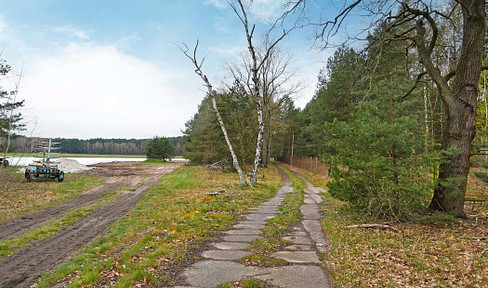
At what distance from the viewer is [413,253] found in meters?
5.07

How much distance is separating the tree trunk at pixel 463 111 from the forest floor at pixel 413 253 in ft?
2.12

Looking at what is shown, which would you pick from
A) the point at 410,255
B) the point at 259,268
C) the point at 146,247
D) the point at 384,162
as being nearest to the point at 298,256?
the point at 259,268

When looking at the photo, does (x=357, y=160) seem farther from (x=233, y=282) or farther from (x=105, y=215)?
(x=105, y=215)

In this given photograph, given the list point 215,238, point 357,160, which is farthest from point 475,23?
point 215,238

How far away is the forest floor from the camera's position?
13.4ft

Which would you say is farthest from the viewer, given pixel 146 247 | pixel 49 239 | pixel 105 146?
pixel 105 146

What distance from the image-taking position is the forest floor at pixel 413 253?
13.4 feet

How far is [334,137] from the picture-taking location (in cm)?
882

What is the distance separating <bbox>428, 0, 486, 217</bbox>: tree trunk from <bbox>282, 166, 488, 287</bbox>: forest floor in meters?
0.65

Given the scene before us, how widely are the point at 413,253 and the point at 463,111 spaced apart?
4.05m

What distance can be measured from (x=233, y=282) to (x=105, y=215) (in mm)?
7169

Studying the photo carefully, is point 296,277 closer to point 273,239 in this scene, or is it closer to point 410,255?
point 273,239

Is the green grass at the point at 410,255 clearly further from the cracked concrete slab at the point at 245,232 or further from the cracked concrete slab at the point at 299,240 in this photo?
the cracked concrete slab at the point at 245,232

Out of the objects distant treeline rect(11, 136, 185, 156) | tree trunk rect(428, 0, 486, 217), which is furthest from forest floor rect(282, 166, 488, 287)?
distant treeline rect(11, 136, 185, 156)
